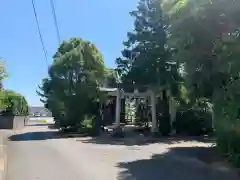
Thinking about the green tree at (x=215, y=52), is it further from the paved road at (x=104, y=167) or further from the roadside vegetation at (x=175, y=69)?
the paved road at (x=104, y=167)

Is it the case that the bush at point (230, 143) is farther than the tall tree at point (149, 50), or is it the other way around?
the tall tree at point (149, 50)

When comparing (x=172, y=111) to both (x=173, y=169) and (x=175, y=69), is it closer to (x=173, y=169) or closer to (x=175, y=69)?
(x=175, y=69)

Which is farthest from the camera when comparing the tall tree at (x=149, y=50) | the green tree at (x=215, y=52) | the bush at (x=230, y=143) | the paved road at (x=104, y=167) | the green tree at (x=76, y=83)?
the green tree at (x=76, y=83)

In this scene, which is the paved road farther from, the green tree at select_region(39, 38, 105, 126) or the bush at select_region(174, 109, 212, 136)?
the green tree at select_region(39, 38, 105, 126)

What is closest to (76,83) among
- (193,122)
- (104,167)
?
(193,122)

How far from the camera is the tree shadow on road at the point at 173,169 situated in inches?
384

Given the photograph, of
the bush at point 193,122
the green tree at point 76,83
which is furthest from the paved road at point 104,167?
the green tree at point 76,83

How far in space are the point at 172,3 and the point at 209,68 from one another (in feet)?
9.78

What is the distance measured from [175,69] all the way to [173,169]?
1482cm

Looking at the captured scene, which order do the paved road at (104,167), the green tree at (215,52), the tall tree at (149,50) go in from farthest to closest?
the tall tree at (149,50) < the green tree at (215,52) < the paved road at (104,167)

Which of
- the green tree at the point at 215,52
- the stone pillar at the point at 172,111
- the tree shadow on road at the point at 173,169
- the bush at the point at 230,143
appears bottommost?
the tree shadow on road at the point at 173,169

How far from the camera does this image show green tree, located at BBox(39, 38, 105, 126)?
91.6 ft

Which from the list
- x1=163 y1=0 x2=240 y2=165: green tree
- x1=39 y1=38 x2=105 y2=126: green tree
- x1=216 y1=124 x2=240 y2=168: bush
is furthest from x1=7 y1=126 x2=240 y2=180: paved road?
x1=39 y1=38 x2=105 y2=126: green tree

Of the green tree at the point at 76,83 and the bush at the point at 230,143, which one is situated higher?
the green tree at the point at 76,83
